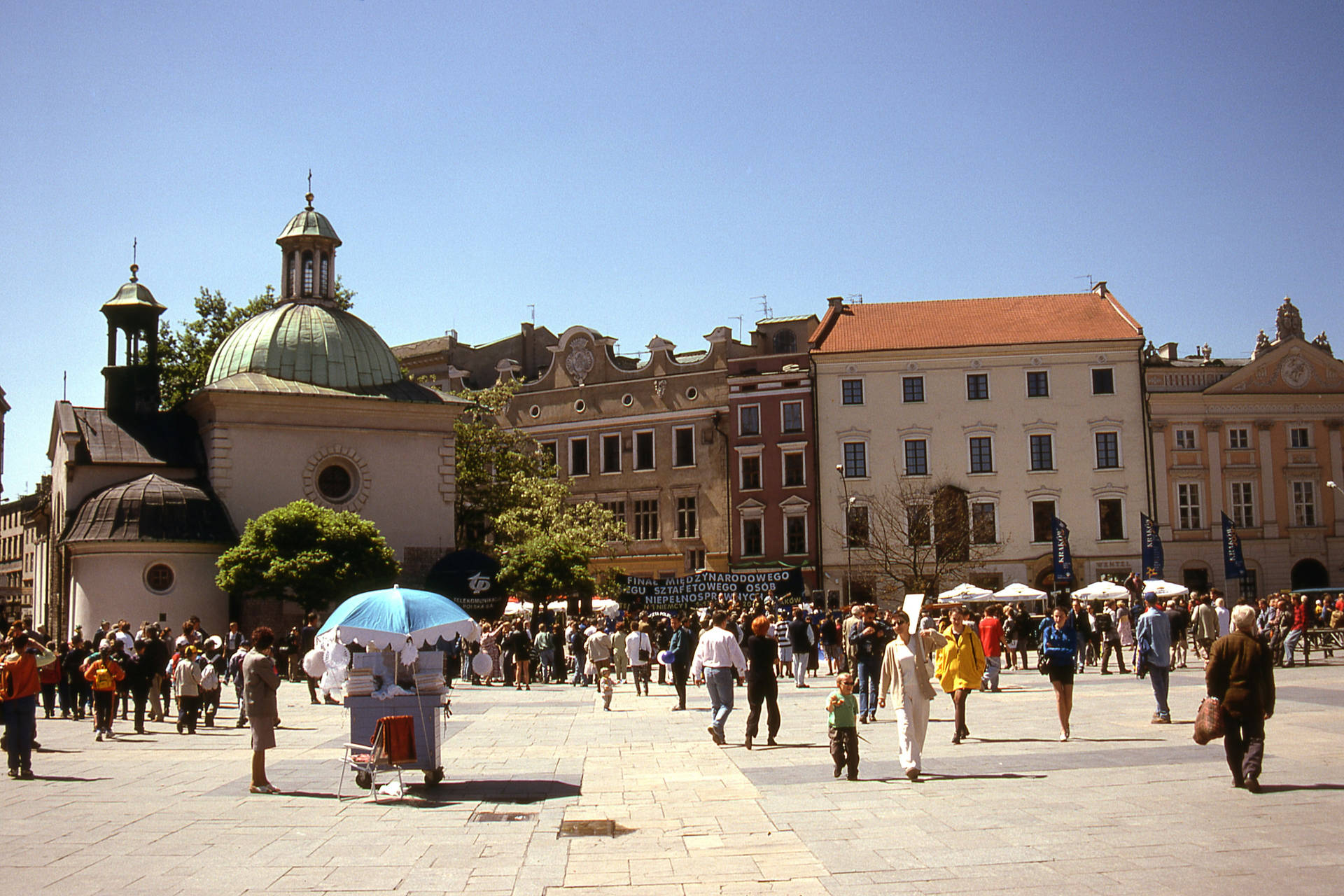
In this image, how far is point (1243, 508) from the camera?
5106cm

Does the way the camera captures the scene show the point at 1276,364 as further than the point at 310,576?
Yes

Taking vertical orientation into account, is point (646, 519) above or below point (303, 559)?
above

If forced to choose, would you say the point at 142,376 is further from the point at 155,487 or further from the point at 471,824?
the point at 471,824

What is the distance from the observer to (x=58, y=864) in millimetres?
8617

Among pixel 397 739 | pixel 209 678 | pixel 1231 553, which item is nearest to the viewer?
pixel 397 739

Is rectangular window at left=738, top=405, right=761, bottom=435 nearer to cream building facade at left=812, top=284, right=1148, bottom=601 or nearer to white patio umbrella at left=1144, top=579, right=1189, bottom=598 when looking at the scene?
cream building facade at left=812, top=284, right=1148, bottom=601

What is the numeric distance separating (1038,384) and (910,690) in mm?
41508

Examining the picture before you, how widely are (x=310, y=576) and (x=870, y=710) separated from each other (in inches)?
799

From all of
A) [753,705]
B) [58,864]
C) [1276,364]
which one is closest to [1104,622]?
[753,705]

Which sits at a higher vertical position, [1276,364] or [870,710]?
[1276,364]

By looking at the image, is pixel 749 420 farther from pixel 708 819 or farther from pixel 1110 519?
pixel 708 819

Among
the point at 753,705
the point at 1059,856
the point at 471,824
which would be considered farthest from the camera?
the point at 753,705

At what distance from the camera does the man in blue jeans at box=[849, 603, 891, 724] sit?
18453mm

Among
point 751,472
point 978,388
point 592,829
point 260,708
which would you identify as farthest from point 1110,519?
point 592,829
